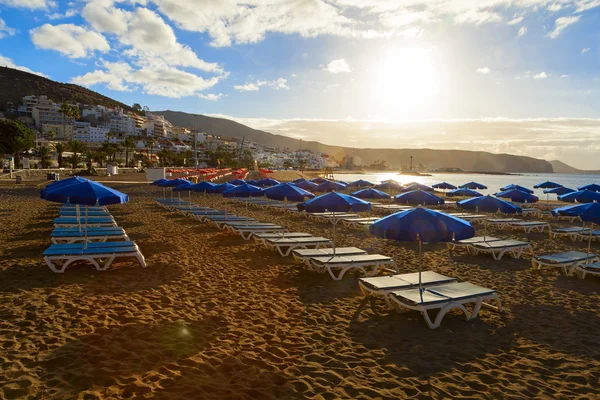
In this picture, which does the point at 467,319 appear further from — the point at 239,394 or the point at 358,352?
the point at 239,394

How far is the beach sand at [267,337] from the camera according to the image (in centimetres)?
396

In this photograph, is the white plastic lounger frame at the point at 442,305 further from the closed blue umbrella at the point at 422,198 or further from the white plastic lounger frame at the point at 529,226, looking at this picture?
the white plastic lounger frame at the point at 529,226

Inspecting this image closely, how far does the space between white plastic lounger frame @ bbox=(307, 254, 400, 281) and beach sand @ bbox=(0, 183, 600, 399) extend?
0.23m

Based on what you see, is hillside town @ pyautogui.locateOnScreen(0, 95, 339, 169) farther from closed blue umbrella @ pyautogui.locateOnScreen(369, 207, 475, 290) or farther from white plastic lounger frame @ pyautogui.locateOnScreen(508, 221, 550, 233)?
closed blue umbrella @ pyautogui.locateOnScreen(369, 207, 475, 290)

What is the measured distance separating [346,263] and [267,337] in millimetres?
3255

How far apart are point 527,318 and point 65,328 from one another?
654cm

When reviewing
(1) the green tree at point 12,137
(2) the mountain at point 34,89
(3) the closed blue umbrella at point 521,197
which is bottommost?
(3) the closed blue umbrella at point 521,197

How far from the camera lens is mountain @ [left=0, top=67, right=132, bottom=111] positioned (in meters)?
139

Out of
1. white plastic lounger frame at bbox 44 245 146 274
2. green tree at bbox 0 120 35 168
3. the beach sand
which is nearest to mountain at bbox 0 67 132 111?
green tree at bbox 0 120 35 168

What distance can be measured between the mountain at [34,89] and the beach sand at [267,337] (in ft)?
518

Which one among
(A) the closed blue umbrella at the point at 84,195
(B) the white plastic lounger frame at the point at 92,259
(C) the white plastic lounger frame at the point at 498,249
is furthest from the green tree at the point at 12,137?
(C) the white plastic lounger frame at the point at 498,249

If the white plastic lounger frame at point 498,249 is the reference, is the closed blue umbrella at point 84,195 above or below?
above

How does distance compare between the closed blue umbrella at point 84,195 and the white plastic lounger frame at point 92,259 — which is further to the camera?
the closed blue umbrella at point 84,195

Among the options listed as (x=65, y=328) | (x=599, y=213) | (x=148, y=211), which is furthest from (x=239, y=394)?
(x=148, y=211)
